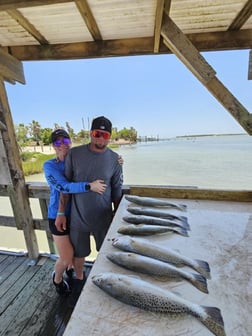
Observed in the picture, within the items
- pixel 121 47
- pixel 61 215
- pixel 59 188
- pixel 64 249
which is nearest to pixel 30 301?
pixel 64 249

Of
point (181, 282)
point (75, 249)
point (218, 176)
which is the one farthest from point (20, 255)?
point (218, 176)

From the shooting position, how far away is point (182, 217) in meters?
1.33

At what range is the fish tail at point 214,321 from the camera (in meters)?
0.63

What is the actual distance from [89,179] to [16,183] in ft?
3.57

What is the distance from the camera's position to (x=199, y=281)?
2.66ft

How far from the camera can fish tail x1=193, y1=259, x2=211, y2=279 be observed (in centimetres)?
85

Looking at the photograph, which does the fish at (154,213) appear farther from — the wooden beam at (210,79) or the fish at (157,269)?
the wooden beam at (210,79)

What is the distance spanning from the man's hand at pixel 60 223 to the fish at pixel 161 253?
0.74m

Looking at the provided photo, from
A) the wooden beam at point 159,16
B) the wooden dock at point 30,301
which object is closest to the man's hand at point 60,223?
the wooden dock at point 30,301

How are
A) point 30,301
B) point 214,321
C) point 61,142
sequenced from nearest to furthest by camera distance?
point 214,321 → point 61,142 → point 30,301

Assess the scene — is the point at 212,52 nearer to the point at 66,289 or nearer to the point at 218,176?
the point at 66,289

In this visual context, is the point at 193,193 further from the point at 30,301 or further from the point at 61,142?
the point at 30,301

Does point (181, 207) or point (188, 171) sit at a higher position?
point (181, 207)

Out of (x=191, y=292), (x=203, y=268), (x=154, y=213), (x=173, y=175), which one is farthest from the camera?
(x=173, y=175)
